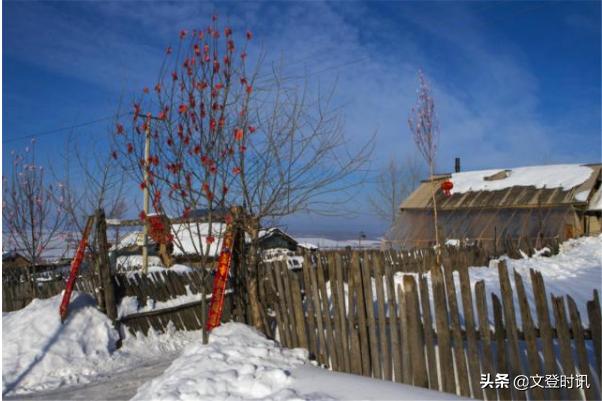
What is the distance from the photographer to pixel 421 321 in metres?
4.68

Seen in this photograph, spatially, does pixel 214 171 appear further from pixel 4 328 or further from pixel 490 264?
pixel 490 264

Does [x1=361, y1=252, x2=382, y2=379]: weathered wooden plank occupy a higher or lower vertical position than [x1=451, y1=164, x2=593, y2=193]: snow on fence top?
lower

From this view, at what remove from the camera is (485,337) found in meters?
4.26

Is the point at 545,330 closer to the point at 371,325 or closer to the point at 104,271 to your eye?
the point at 371,325

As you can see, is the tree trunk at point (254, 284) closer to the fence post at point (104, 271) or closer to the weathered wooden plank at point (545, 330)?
the fence post at point (104, 271)

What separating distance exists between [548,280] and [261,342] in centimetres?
760

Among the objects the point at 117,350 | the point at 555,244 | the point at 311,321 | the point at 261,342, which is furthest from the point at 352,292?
the point at 555,244

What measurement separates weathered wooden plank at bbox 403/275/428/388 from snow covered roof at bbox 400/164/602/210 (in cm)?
2318

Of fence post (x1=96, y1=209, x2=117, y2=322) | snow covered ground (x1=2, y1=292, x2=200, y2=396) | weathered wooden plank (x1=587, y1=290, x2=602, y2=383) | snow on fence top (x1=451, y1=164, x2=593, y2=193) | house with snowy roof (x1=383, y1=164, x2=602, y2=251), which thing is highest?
snow on fence top (x1=451, y1=164, x2=593, y2=193)

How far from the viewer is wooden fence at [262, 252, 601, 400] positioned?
13.2ft

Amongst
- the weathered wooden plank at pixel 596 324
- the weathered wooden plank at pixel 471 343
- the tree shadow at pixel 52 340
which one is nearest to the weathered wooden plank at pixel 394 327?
the weathered wooden plank at pixel 471 343

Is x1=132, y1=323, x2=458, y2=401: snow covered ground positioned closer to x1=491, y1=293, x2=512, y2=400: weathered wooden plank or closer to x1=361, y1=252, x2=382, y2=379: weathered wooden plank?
x1=361, y1=252, x2=382, y2=379: weathered wooden plank

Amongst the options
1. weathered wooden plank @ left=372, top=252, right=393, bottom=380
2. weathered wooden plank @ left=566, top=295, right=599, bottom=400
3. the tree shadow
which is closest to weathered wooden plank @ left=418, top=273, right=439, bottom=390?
weathered wooden plank @ left=372, top=252, right=393, bottom=380

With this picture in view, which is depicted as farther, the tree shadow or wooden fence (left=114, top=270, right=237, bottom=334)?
wooden fence (left=114, top=270, right=237, bottom=334)
